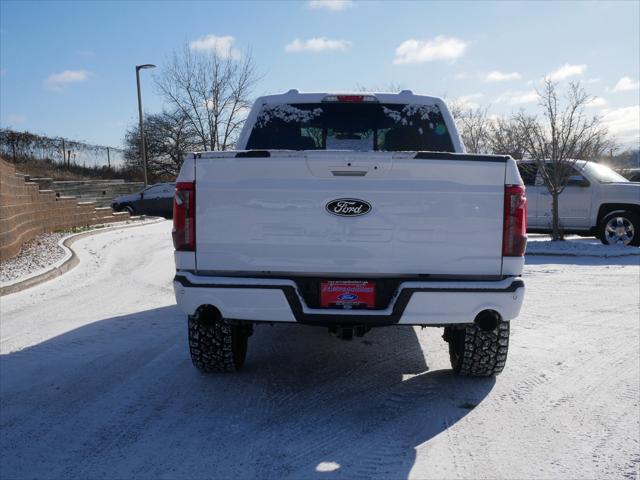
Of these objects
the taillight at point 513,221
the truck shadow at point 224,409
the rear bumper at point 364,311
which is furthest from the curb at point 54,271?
the taillight at point 513,221

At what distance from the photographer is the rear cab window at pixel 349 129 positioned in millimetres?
4898

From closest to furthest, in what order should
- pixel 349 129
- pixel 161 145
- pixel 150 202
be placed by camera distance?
pixel 349 129 → pixel 150 202 → pixel 161 145

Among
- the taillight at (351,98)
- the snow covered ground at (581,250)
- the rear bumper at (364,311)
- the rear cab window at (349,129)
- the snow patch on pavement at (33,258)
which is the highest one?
the taillight at (351,98)

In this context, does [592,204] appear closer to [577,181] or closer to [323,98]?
[577,181]

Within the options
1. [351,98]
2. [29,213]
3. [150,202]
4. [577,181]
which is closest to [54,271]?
[29,213]

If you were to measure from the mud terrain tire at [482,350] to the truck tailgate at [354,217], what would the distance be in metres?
0.63

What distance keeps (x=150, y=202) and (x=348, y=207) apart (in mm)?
17920

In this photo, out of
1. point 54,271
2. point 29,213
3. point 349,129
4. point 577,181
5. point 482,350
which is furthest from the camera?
point 577,181

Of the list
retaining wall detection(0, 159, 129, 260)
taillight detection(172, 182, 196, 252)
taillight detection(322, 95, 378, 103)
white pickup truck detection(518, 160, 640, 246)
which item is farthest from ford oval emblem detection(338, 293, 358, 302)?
white pickup truck detection(518, 160, 640, 246)

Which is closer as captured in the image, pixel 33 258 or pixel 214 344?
pixel 214 344

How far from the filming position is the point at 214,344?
3.83m

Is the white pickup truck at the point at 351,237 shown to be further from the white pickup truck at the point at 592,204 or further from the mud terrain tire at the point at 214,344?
the white pickup truck at the point at 592,204

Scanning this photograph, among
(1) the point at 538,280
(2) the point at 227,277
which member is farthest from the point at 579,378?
(1) the point at 538,280

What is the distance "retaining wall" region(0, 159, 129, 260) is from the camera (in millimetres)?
8672
